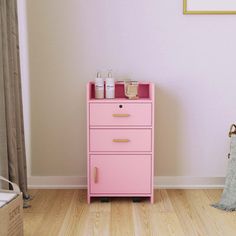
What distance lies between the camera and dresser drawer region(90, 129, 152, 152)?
284 centimetres

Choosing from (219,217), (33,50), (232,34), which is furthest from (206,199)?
(33,50)

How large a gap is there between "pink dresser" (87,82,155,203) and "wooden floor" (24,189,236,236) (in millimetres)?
128

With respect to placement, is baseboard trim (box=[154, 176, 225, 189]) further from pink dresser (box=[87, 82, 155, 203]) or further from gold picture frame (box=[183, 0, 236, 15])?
gold picture frame (box=[183, 0, 236, 15])

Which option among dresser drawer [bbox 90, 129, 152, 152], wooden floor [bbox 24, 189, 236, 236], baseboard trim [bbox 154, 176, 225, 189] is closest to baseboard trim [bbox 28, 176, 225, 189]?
baseboard trim [bbox 154, 176, 225, 189]

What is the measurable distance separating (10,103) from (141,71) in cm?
107

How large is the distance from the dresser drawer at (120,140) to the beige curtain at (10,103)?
1.74 feet

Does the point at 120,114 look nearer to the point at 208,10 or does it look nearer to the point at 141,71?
the point at 141,71

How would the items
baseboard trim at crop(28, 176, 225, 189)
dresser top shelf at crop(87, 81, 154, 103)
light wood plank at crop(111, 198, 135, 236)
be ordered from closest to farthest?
light wood plank at crop(111, 198, 135, 236)
dresser top shelf at crop(87, 81, 154, 103)
baseboard trim at crop(28, 176, 225, 189)

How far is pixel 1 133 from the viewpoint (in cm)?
252

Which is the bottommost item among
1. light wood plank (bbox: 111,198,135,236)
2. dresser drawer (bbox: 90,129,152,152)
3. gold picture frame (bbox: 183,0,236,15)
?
light wood plank (bbox: 111,198,135,236)

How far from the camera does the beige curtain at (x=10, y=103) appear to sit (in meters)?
2.51

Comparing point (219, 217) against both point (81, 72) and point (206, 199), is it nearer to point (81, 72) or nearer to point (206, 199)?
point (206, 199)

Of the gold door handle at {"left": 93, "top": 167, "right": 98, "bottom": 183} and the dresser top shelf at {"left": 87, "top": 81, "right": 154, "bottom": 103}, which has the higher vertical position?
the dresser top shelf at {"left": 87, "top": 81, "right": 154, "bottom": 103}

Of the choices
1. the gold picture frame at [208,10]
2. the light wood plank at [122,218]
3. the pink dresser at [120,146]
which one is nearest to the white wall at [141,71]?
the gold picture frame at [208,10]
